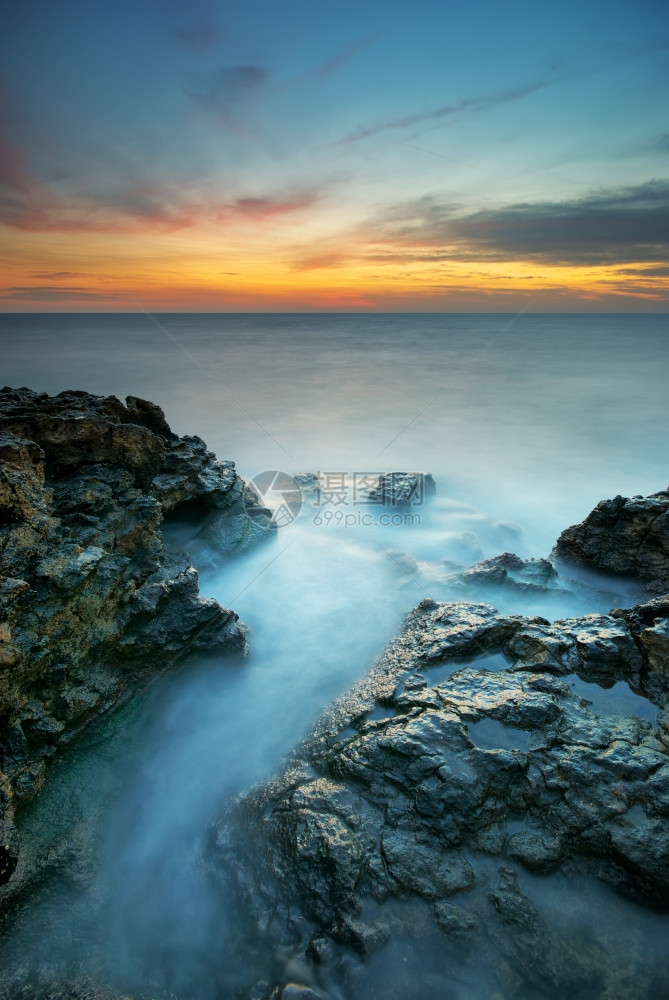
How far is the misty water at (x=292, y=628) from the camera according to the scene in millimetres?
2951

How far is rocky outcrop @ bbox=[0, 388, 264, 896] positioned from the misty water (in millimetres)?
325

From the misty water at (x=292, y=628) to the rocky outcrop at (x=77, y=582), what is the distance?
325mm

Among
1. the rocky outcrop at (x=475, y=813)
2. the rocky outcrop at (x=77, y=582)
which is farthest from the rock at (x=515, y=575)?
the rocky outcrop at (x=77, y=582)

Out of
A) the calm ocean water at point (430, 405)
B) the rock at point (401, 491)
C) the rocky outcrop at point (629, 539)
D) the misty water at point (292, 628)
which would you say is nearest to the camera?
the misty water at point (292, 628)

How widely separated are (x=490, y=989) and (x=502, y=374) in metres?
26.0

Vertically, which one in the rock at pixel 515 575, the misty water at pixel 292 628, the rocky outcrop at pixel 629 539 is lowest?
the misty water at pixel 292 628

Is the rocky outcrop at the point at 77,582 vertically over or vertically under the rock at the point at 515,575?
over

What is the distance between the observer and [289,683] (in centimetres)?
505

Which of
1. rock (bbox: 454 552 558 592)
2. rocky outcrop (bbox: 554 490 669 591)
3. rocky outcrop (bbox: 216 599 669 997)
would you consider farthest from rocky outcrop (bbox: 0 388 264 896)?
rocky outcrop (bbox: 554 490 669 591)

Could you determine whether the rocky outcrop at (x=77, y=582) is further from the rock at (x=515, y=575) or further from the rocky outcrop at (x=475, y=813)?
the rock at (x=515, y=575)

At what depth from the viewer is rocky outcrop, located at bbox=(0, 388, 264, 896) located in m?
3.46

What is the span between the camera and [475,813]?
126 inches

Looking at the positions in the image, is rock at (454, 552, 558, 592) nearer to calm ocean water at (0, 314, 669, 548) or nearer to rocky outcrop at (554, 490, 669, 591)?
rocky outcrop at (554, 490, 669, 591)

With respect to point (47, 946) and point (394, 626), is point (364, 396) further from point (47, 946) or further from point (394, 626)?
point (47, 946)
